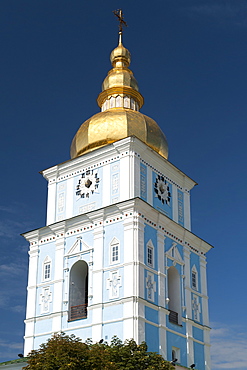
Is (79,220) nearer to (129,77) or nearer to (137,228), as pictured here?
(137,228)

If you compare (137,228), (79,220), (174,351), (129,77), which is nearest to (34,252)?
(79,220)

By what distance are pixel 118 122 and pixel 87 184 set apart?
121 inches

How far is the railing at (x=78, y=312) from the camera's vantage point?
26.5m

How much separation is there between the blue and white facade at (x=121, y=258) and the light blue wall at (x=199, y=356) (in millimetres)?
40

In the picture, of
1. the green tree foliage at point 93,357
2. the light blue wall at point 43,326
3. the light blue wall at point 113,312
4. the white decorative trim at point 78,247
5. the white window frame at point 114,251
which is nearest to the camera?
the green tree foliage at point 93,357

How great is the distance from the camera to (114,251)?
86.8ft

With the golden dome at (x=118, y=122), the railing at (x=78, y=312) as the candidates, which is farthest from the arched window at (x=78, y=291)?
the golden dome at (x=118, y=122)

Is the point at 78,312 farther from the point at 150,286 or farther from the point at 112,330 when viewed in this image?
the point at 150,286

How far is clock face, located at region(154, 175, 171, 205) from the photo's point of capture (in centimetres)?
2899

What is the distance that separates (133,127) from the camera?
29.7 metres

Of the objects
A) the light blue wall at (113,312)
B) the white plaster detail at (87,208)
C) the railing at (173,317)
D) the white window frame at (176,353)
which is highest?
the white plaster detail at (87,208)

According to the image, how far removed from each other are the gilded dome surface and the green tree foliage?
10028 mm

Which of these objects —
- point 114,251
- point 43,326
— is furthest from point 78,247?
point 43,326

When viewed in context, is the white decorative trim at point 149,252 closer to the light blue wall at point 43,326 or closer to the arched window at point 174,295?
the arched window at point 174,295
